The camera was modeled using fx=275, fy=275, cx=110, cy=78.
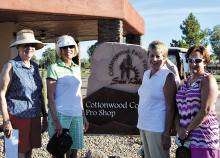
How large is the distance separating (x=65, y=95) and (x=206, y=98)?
56.9 inches

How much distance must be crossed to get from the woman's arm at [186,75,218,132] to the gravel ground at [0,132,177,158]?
2.46m

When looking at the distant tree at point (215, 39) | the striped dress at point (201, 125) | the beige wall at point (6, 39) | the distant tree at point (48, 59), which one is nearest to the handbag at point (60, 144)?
the striped dress at point (201, 125)

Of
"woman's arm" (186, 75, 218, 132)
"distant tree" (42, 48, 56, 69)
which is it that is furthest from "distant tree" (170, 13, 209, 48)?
"woman's arm" (186, 75, 218, 132)

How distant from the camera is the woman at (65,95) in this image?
113 inches

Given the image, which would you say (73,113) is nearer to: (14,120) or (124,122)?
(14,120)

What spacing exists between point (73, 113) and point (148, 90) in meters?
0.89

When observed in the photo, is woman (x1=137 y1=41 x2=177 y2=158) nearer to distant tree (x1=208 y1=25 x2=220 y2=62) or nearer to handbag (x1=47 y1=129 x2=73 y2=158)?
handbag (x1=47 y1=129 x2=73 y2=158)

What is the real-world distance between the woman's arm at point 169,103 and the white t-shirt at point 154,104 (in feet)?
0.15

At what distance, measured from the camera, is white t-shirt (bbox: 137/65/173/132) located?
2.57 meters

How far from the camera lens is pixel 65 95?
2924mm

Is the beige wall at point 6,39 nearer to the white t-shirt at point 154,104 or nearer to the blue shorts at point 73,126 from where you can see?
the blue shorts at point 73,126

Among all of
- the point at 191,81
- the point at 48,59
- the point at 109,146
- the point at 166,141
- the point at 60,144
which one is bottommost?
the point at 109,146

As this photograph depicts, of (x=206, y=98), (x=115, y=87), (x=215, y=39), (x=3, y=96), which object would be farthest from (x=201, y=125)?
(x=215, y=39)

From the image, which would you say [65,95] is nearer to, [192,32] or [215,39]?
[192,32]
